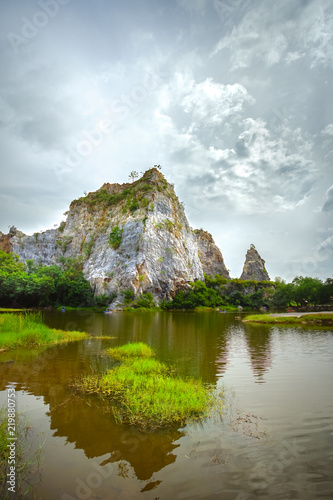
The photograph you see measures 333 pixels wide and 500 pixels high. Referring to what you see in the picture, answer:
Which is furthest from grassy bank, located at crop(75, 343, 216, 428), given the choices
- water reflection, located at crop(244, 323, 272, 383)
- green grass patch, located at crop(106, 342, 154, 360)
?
water reflection, located at crop(244, 323, 272, 383)

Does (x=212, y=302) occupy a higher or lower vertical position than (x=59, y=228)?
lower

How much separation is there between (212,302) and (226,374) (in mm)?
90842

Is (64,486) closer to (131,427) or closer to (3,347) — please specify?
(131,427)

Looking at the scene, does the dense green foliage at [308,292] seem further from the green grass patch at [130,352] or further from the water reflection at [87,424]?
the water reflection at [87,424]

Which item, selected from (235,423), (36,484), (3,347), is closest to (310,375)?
(235,423)

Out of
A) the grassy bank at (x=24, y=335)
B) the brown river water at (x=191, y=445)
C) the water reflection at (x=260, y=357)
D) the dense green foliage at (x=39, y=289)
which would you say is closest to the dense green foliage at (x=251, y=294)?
the dense green foliage at (x=39, y=289)

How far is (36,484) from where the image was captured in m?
4.55

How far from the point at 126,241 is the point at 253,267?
10629cm

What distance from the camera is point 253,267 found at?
171 m

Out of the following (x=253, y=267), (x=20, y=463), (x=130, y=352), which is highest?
(x=253, y=267)

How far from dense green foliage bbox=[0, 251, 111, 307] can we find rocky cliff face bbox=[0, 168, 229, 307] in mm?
6708

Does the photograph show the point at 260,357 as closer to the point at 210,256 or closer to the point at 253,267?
the point at 210,256

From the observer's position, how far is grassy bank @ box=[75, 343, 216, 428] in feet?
23.6

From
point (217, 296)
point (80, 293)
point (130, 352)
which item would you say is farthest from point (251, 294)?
point (130, 352)
